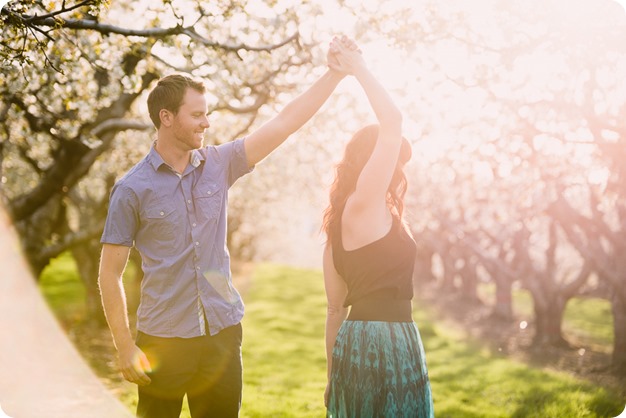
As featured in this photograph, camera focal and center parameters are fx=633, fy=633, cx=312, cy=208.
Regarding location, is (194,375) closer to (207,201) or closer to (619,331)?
(207,201)

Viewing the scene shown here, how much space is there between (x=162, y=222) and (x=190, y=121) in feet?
2.08

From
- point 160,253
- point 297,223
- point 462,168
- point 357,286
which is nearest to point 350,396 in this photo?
point 357,286

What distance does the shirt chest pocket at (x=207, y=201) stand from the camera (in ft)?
12.7

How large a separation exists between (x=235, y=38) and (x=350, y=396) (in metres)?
6.16

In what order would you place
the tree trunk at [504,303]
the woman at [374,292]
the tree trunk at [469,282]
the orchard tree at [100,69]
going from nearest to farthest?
the woman at [374,292] < the orchard tree at [100,69] < the tree trunk at [504,303] < the tree trunk at [469,282]

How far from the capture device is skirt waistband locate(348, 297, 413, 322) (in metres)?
3.52

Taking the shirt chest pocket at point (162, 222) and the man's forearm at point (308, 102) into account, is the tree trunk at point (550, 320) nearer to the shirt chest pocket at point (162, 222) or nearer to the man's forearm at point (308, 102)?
the man's forearm at point (308, 102)

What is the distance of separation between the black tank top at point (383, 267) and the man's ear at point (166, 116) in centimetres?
133

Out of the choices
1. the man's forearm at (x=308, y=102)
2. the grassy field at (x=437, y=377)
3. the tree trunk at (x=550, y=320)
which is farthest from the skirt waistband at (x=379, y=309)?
the tree trunk at (x=550, y=320)

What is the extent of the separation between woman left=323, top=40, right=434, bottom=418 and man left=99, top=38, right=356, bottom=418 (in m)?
0.63

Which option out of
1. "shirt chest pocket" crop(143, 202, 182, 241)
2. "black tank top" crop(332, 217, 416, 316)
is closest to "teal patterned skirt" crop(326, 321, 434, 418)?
"black tank top" crop(332, 217, 416, 316)

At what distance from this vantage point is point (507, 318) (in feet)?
67.7

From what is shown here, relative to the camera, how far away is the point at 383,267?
347 centimetres

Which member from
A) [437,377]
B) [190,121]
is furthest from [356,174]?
[437,377]
